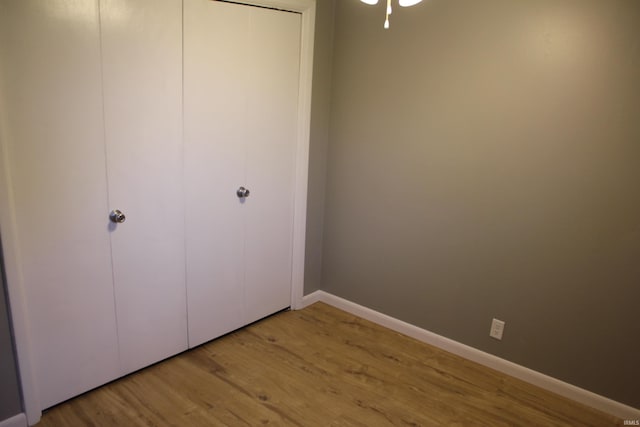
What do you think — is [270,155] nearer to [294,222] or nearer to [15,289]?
[294,222]

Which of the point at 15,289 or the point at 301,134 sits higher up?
the point at 301,134

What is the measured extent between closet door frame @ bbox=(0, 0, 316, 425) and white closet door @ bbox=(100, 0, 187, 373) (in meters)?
0.40

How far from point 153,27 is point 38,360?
1579 mm

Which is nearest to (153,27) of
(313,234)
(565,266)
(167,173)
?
(167,173)

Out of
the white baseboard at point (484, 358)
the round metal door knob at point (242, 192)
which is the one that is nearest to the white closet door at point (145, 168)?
the round metal door knob at point (242, 192)

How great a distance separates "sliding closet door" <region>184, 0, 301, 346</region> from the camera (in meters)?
2.26

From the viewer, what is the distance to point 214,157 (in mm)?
2395

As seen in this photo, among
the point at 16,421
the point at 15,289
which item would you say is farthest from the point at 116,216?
the point at 16,421

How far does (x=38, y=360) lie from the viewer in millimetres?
1879

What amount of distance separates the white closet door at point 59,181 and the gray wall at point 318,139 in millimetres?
1387

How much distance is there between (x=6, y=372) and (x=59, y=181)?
0.82 meters

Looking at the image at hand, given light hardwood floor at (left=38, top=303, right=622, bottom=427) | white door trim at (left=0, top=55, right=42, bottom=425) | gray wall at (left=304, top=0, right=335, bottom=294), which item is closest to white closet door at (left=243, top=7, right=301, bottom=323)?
gray wall at (left=304, top=0, right=335, bottom=294)

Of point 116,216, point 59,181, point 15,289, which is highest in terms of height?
point 59,181

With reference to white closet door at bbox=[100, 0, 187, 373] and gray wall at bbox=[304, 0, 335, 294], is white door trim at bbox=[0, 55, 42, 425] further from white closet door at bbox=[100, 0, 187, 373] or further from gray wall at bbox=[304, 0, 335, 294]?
gray wall at bbox=[304, 0, 335, 294]
